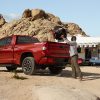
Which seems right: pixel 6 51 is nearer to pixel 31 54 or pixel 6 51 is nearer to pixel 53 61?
pixel 31 54

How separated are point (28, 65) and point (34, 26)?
32208mm

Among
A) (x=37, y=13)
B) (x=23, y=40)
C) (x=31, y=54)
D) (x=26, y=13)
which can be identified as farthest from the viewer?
(x=26, y=13)

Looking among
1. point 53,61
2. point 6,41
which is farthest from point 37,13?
point 53,61

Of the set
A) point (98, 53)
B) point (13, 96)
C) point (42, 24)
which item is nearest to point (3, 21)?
point (42, 24)

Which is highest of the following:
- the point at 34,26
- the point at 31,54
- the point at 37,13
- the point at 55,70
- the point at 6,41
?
the point at 37,13

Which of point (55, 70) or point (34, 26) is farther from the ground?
point (34, 26)

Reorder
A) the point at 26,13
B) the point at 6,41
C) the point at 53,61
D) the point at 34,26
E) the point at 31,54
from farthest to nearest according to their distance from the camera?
the point at 26,13, the point at 34,26, the point at 6,41, the point at 31,54, the point at 53,61

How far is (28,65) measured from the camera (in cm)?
1491

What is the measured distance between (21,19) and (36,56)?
35.7 meters

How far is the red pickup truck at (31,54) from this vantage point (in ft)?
47.6

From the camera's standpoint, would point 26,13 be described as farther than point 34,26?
Yes

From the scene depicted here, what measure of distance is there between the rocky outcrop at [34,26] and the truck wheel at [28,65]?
27021mm

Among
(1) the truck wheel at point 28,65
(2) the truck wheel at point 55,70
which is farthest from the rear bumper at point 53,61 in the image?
(2) the truck wheel at point 55,70

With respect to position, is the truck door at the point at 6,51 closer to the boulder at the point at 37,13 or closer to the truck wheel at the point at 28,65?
the truck wheel at the point at 28,65
